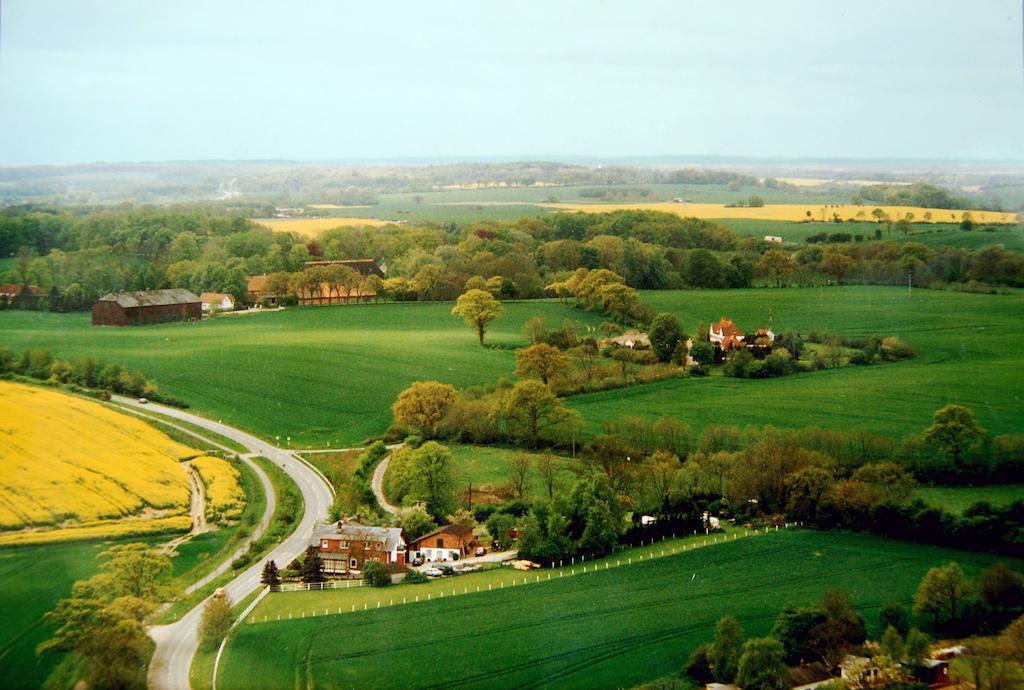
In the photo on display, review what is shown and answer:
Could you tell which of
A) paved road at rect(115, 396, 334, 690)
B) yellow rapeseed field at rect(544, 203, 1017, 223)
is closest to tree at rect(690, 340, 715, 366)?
yellow rapeseed field at rect(544, 203, 1017, 223)

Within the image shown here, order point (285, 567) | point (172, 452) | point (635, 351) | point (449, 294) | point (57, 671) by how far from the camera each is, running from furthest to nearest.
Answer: point (449, 294), point (635, 351), point (172, 452), point (285, 567), point (57, 671)

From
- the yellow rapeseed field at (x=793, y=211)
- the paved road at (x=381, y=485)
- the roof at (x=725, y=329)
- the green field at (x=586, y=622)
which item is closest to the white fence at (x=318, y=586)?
the green field at (x=586, y=622)

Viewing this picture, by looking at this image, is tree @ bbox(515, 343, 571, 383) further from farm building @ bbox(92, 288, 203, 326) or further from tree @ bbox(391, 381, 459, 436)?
farm building @ bbox(92, 288, 203, 326)

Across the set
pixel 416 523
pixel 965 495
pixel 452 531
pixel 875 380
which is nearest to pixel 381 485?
pixel 416 523

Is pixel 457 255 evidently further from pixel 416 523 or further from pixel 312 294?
pixel 416 523

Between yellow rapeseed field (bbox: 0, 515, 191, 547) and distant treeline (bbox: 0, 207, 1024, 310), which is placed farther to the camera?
distant treeline (bbox: 0, 207, 1024, 310)

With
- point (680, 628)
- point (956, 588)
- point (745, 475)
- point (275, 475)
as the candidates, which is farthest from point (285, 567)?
point (956, 588)

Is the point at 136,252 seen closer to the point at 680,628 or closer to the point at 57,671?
the point at 57,671

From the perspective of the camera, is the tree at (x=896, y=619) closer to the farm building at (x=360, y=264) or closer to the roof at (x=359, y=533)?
the roof at (x=359, y=533)
